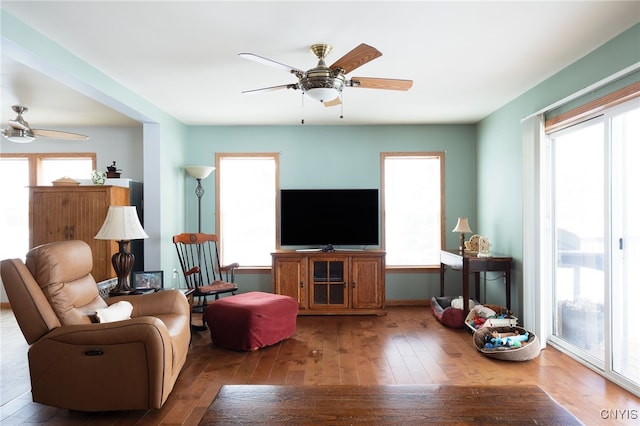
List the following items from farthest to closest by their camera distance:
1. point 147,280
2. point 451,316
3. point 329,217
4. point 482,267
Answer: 1. point 329,217
2. point 451,316
3. point 482,267
4. point 147,280

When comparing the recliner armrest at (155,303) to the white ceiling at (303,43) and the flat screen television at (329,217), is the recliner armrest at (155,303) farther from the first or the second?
the flat screen television at (329,217)

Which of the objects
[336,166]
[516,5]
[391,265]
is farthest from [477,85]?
[391,265]

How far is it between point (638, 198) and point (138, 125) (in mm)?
5667

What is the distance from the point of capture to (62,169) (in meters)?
5.81

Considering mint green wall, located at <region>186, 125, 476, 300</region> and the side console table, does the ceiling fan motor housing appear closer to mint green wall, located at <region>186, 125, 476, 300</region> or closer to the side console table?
the side console table

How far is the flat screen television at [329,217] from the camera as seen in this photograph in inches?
208

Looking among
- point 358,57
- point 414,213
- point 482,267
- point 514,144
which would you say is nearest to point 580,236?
point 482,267

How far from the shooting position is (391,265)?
564cm

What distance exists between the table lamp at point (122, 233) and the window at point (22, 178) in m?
2.71

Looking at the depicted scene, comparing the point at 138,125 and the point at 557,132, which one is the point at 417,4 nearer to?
the point at 557,132

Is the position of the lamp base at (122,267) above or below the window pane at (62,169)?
below

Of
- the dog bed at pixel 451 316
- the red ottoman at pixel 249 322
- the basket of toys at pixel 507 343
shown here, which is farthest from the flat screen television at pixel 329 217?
the basket of toys at pixel 507 343

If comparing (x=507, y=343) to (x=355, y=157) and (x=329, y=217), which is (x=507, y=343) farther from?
(x=355, y=157)
